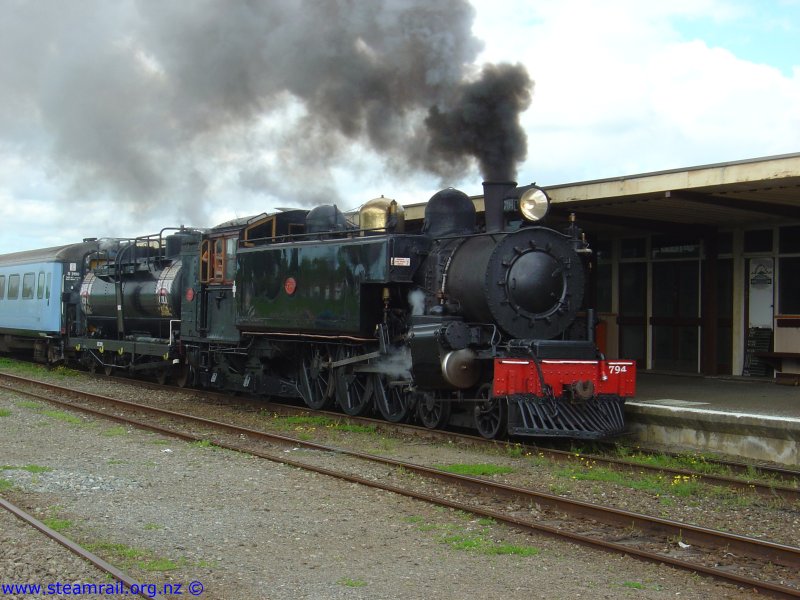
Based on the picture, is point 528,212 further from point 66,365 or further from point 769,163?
point 66,365

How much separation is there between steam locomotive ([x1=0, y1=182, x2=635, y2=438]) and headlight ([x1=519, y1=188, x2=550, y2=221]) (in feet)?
0.05

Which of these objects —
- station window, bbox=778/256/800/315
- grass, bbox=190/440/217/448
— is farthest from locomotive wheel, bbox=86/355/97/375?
station window, bbox=778/256/800/315

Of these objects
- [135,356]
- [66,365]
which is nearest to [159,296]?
[135,356]

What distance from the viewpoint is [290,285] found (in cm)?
1270

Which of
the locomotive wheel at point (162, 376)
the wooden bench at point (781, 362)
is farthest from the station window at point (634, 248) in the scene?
the locomotive wheel at point (162, 376)

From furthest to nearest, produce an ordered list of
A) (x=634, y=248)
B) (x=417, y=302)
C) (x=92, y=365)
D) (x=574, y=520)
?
(x=92, y=365) < (x=634, y=248) < (x=417, y=302) < (x=574, y=520)

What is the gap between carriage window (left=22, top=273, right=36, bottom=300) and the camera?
22594 mm

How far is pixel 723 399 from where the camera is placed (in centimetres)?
1198

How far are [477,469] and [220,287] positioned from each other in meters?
7.48

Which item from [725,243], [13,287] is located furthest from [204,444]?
[13,287]

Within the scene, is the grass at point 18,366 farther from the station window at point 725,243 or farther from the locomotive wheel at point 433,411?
the station window at point 725,243

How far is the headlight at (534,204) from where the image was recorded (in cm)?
1025

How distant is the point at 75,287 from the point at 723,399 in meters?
15.5

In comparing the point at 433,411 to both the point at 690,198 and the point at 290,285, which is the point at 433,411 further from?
the point at 690,198
